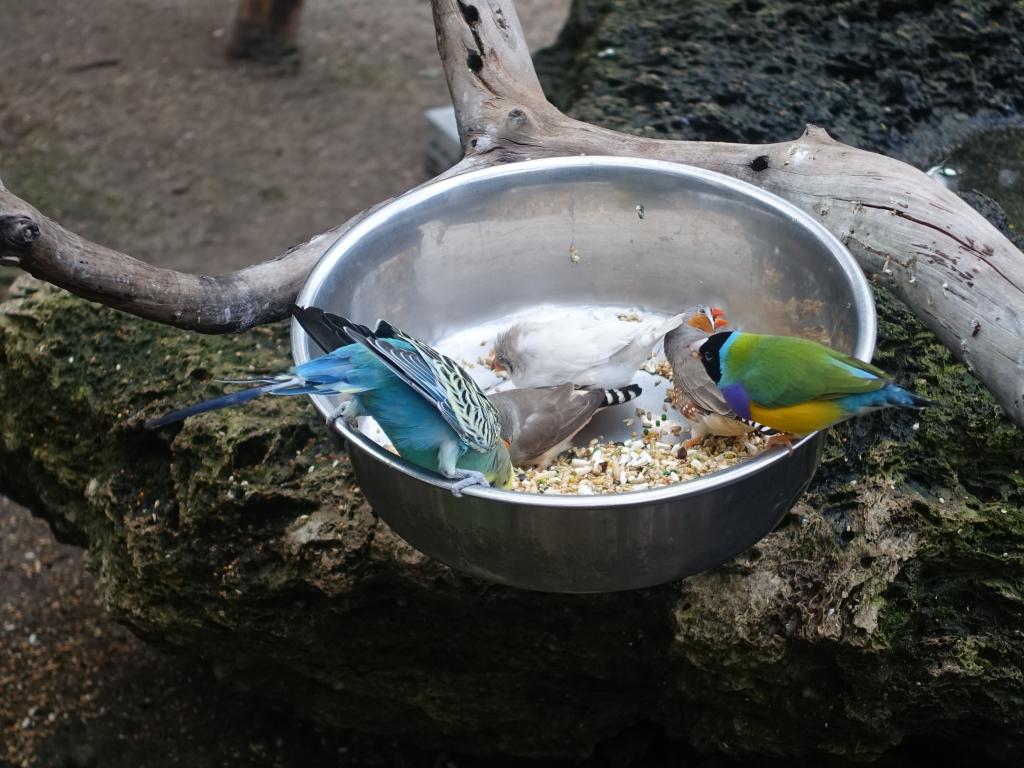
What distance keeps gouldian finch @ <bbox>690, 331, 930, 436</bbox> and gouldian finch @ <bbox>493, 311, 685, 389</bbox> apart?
0.42 meters

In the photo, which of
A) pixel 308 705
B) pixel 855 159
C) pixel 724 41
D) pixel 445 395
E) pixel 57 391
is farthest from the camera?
pixel 724 41

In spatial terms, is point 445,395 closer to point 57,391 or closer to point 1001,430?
point 1001,430

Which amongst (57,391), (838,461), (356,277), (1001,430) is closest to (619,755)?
(838,461)

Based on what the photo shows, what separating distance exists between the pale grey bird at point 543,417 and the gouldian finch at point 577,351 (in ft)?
0.25

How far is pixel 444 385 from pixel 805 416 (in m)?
0.68

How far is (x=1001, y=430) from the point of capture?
2502 mm

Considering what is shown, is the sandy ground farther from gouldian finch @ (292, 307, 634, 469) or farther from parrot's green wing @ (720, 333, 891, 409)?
parrot's green wing @ (720, 333, 891, 409)

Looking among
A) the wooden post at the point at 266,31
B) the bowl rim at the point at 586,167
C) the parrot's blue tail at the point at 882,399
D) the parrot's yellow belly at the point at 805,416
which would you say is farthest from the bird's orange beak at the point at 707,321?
the wooden post at the point at 266,31

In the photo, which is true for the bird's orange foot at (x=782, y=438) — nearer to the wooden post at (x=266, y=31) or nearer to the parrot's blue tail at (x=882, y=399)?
the parrot's blue tail at (x=882, y=399)

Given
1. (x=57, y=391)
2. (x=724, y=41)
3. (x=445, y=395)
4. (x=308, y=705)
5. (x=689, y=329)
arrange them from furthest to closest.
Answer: (x=724, y=41) < (x=308, y=705) < (x=57, y=391) < (x=689, y=329) < (x=445, y=395)

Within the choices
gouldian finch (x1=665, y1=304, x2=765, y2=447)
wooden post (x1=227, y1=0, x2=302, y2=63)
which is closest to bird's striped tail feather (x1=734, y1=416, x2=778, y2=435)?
gouldian finch (x1=665, y1=304, x2=765, y2=447)

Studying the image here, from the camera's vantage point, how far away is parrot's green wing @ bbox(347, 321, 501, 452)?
1.84 m

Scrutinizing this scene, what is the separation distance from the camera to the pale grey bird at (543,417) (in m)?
2.49

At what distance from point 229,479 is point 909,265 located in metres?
1.65
